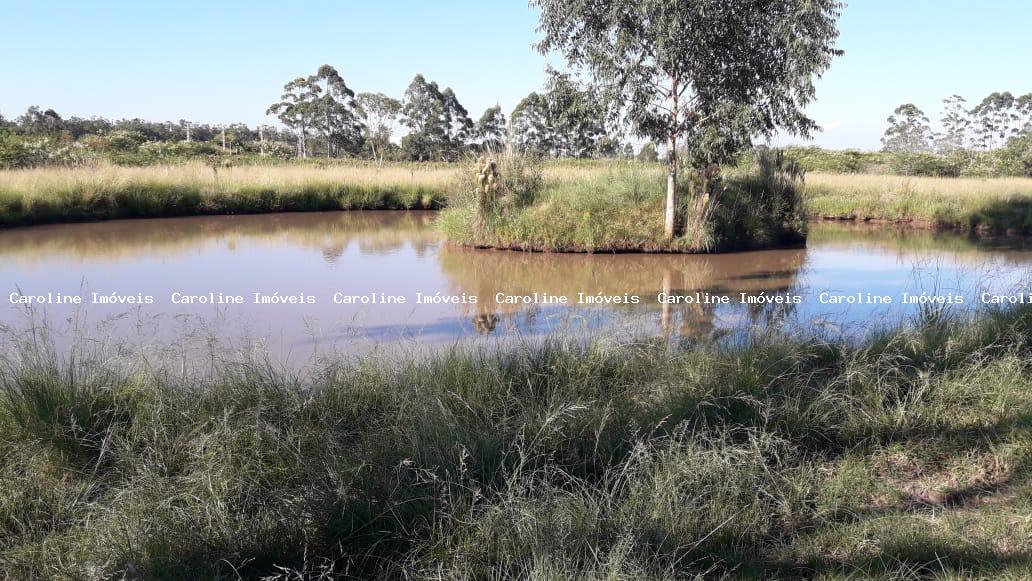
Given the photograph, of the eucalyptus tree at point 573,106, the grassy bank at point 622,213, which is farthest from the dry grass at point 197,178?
the eucalyptus tree at point 573,106

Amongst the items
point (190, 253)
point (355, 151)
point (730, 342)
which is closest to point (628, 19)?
point (730, 342)

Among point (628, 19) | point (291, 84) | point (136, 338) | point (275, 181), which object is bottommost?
point (136, 338)

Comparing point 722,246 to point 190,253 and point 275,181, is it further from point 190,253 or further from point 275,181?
point 275,181

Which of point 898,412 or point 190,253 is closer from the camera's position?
point 898,412

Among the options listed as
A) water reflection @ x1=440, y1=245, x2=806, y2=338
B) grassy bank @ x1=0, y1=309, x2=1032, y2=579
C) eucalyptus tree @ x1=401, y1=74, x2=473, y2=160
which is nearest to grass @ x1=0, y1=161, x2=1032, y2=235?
water reflection @ x1=440, y1=245, x2=806, y2=338

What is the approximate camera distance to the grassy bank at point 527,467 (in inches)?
88.2

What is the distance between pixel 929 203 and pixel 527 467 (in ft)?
59.3

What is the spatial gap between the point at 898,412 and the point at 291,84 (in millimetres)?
41225

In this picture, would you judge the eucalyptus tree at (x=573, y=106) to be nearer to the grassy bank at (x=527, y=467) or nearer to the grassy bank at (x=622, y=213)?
A: the grassy bank at (x=622, y=213)

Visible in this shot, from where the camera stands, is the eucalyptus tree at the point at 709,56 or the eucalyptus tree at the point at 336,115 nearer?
the eucalyptus tree at the point at 709,56

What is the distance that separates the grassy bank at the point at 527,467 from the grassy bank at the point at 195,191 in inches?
447

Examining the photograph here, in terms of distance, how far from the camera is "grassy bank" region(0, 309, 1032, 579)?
2.24 m

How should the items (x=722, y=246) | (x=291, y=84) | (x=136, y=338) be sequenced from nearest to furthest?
(x=136, y=338), (x=722, y=246), (x=291, y=84)

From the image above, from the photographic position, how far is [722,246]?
11.5m
